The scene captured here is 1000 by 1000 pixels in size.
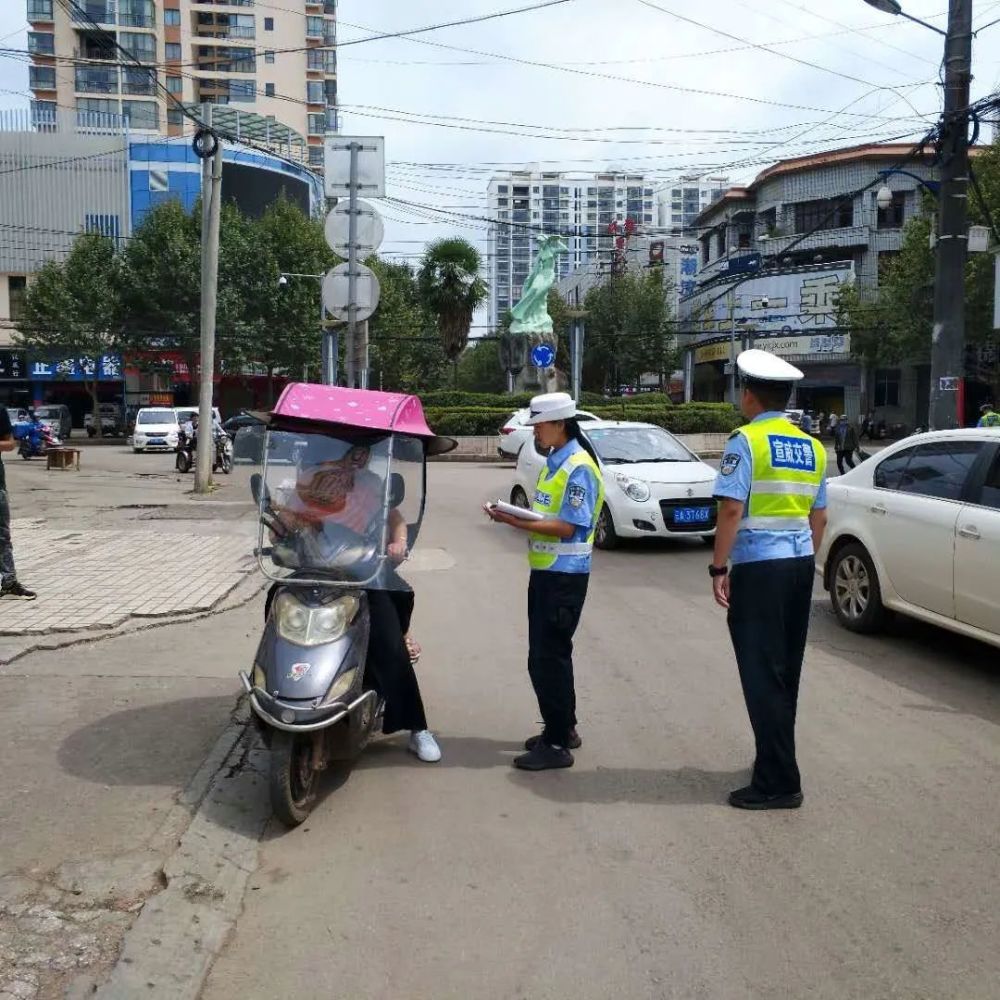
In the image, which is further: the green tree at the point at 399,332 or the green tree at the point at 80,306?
the green tree at the point at 399,332

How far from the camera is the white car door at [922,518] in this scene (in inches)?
258

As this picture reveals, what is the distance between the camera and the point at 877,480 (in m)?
7.52

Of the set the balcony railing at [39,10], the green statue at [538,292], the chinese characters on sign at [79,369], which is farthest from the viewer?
the balcony railing at [39,10]

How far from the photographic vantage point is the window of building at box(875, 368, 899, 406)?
4747cm

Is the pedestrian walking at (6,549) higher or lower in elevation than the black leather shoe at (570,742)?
higher

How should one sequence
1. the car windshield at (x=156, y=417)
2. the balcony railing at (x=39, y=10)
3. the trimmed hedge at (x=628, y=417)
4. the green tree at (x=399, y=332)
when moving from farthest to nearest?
the balcony railing at (x=39, y=10), the green tree at (x=399, y=332), the car windshield at (x=156, y=417), the trimmed hedge at (x=628, y=417)

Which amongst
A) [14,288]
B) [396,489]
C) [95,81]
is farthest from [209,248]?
[95,81]

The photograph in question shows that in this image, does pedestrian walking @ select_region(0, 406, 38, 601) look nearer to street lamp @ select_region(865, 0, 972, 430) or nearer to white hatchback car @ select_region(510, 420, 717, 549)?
white hatchback car @ select_region(510, 420, 717, 549)

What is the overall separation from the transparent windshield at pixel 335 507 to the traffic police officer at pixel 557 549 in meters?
0.49

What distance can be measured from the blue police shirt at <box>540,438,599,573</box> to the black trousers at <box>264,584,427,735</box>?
0.76m

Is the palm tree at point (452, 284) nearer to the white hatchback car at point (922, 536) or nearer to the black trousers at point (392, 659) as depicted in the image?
the white hatchback car at point (922, 536)

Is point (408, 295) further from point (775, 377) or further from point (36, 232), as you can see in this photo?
point (775, 377)

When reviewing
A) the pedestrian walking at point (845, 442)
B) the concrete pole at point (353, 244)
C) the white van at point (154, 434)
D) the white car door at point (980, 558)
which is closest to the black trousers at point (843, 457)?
the pedestrian walking at point (845, 442)

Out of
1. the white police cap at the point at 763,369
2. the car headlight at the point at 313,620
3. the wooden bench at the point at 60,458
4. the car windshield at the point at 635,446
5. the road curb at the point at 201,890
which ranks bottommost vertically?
the wooden bench at the point at 60,458
